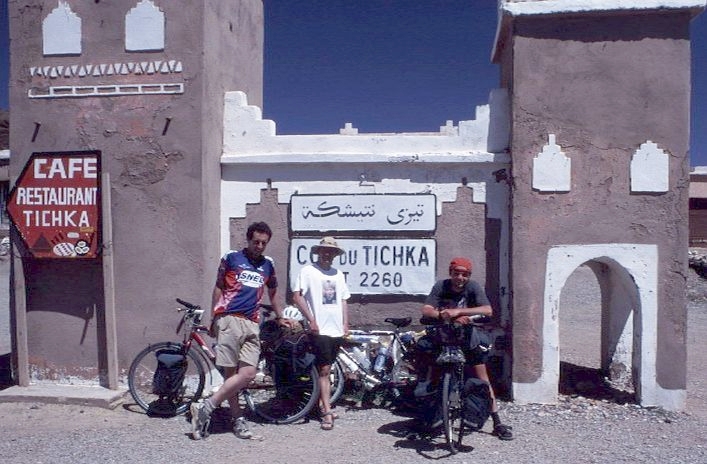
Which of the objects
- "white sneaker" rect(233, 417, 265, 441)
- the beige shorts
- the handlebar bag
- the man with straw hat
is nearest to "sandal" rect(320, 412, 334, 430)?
the man with straw hat

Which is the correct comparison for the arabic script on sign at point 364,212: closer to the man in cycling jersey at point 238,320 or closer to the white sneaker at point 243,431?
the man in cycling jersey at point 238,320

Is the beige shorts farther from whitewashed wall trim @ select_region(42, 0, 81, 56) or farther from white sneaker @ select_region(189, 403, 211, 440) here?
whitewashed wall trim @ select_region(42, 0, 81, 56)

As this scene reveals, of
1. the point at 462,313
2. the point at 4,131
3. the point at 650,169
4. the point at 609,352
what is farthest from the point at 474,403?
the point at 4,131

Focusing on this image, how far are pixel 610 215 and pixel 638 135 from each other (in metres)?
0.89

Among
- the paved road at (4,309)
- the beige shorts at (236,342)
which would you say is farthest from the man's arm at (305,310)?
the paved road at (4,309)

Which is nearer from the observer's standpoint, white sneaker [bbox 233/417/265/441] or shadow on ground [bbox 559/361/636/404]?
white sneaker [bbox 233/417/265/441]

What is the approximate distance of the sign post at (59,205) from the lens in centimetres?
733

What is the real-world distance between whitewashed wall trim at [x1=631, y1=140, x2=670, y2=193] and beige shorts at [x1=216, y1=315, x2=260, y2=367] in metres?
4.22

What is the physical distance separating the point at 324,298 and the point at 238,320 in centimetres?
84

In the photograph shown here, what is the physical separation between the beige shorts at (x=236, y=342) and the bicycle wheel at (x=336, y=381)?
107cm

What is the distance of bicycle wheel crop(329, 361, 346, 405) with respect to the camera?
6.81 meters

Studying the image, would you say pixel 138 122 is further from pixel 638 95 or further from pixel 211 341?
pixel 638 95

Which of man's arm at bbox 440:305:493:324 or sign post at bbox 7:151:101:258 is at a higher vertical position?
sign post at bbox 7:151:101:258

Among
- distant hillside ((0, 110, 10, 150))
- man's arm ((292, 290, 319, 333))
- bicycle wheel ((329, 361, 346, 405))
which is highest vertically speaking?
distant hillside ((0, 110, 10, 150))
